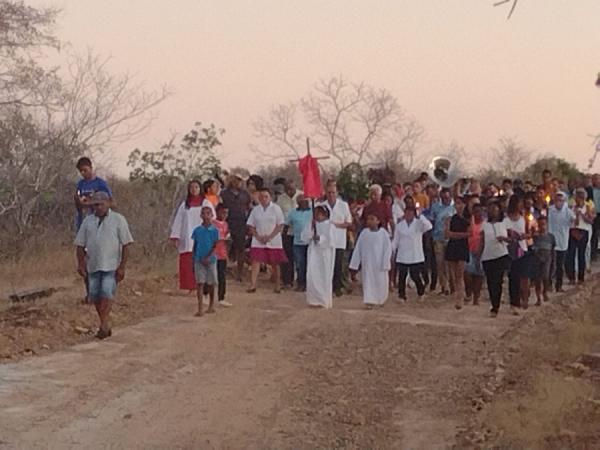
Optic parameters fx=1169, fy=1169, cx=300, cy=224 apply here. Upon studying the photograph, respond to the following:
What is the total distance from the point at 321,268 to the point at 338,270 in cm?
158

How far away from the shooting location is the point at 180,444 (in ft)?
27.9

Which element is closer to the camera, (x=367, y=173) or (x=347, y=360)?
(x=347, y=360)

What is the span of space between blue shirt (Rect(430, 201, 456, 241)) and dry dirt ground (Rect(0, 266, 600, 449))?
234cm

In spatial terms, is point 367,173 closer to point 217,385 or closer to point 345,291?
point 345,291

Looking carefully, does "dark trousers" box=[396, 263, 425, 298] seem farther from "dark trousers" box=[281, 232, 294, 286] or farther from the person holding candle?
the person holding candle

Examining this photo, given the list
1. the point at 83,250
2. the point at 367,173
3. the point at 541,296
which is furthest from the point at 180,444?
the point at 367,173

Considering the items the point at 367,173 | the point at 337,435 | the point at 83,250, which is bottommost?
the point at 337,435

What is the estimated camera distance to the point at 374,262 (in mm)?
17375

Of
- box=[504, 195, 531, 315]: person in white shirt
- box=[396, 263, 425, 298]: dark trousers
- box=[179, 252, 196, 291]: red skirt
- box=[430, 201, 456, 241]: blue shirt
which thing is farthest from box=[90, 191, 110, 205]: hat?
box=[430, 201, 456, 241]: blue shirt

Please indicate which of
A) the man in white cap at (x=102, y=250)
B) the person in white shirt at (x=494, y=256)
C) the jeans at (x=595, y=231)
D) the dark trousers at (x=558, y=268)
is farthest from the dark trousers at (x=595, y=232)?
the man in white cap at (x=102, y=250)

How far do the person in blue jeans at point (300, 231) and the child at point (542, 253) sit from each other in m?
3.68

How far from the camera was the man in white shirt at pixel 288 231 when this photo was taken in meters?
19.6

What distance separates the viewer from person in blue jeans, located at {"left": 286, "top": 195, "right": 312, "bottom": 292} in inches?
742

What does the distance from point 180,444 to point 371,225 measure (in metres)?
9.40
